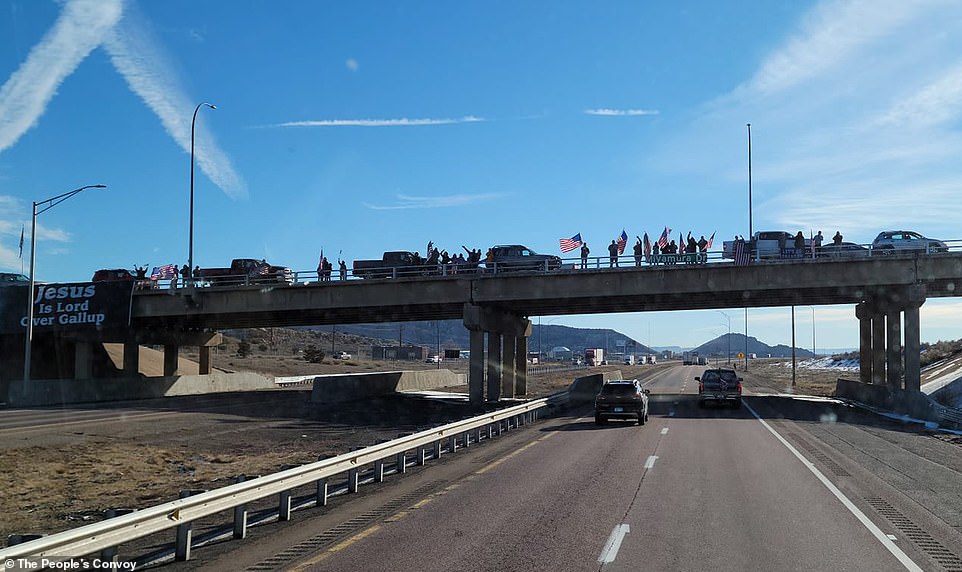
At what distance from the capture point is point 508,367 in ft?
172

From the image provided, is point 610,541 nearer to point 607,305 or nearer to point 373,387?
point 373,387

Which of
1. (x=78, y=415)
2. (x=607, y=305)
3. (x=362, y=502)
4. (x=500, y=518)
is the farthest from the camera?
(x=607, y=305)

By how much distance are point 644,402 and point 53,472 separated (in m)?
18.1

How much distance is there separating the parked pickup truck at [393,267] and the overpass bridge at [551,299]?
0.63 m

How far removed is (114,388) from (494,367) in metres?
21.7

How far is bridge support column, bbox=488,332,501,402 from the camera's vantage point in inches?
1817

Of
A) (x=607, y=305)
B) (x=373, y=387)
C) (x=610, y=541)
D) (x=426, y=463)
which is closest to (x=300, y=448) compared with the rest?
(x=426, y=463)

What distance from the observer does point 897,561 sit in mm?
8719

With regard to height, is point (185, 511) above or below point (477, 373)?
below

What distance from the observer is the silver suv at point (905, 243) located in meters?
39.7

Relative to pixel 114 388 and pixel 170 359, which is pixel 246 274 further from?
pixel 170 359

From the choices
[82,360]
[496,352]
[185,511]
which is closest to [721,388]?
[496,352]

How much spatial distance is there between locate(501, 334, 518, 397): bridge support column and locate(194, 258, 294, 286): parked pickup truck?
Result: 1437cm

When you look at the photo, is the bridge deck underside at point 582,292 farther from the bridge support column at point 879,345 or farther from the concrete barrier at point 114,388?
the concrete barrier at point 114,388
